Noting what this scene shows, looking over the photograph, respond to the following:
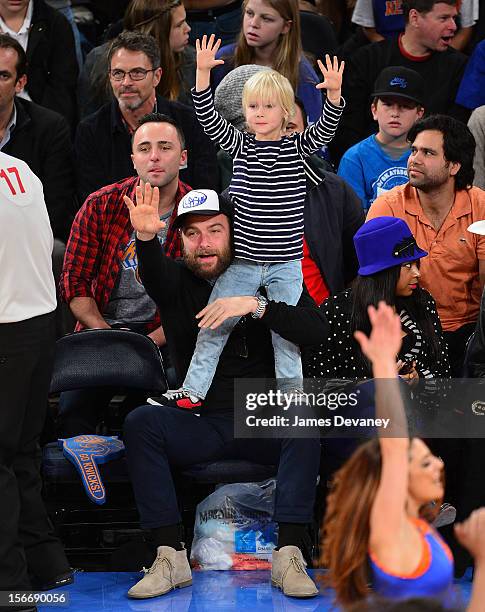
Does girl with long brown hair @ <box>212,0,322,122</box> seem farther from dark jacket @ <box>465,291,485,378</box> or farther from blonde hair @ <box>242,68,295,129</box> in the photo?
dark jacket @ <box>465,291,485,378</box>

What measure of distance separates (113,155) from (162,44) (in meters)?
0.86

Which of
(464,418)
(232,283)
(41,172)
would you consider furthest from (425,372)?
(41,172)

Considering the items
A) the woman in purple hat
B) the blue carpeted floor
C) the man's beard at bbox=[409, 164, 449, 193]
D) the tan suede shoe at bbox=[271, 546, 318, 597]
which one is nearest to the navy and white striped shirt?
the woman in purple hat

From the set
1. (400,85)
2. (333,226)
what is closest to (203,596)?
(333,226)

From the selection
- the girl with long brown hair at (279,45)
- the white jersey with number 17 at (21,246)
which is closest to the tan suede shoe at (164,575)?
the white jersey with number 17 at (21,246)

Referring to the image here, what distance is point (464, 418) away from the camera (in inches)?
224

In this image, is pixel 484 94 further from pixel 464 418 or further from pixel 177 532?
pixel 177 532

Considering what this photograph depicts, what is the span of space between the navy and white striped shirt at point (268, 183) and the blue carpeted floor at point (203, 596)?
1.36m

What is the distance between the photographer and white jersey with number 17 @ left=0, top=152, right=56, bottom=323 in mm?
4789

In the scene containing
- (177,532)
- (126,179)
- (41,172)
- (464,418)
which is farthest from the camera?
(41,172)

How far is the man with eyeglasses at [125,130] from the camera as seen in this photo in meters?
6.81

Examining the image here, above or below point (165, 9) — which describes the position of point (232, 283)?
below

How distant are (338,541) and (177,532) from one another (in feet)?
7.14

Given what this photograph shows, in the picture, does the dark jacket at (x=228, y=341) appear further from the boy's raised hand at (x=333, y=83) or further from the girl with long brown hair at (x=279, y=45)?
the girl with long brown hair at (x=279, y=45)
